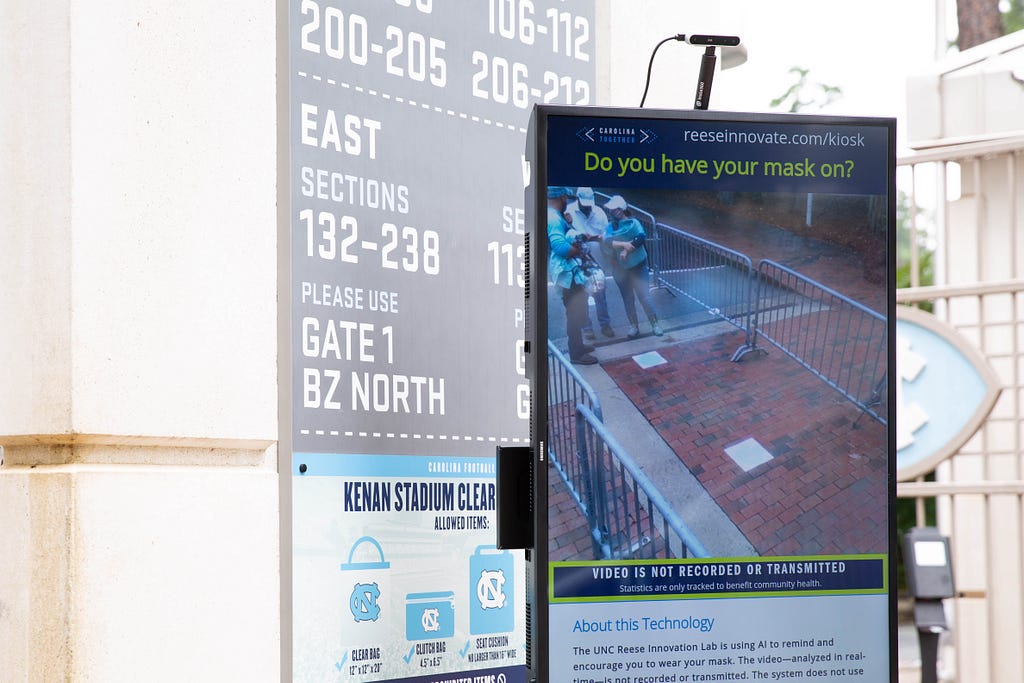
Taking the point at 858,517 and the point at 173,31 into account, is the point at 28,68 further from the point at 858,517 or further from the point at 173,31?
the point at 858,517

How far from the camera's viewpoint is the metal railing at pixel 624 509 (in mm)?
2600

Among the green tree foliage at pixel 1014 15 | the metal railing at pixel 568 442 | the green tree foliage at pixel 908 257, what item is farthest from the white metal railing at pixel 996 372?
the green tree foliage at pixel 1014 15

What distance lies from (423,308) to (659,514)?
87cm

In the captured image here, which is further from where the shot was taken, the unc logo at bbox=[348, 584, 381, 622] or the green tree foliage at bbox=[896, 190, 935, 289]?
the green tree foliage at bbox=[896, 190, 935, 289]

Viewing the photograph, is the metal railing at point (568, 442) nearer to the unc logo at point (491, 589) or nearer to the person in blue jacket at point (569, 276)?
the person in blue jacket at point (569, 276)

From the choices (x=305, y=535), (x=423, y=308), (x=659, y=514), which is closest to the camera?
(x=659, y=514)

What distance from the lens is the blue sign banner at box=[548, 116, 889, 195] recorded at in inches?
105

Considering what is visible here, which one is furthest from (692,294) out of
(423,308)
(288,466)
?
(288,466)

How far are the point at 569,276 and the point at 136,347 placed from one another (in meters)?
0.91

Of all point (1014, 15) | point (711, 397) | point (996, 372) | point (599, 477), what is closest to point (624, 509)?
point (599, 477)

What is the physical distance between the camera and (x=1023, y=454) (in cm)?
651

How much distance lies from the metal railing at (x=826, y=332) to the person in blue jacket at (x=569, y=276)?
38cm

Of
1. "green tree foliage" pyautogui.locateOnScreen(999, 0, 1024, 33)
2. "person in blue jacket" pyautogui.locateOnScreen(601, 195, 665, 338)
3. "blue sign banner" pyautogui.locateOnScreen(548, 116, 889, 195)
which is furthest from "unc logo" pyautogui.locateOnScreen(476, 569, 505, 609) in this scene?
"green tree foliage" pyautogui.locateOnScreen(999, 0, 1024, 33)

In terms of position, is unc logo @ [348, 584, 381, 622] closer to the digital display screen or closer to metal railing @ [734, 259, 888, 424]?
the digital display screen
